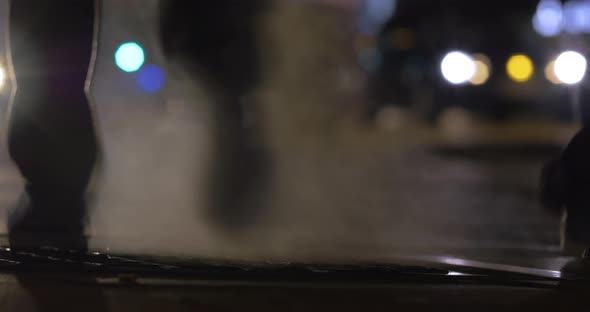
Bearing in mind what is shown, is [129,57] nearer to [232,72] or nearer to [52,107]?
[52,107]

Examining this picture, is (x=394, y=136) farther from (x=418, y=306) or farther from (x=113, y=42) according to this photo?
(x=418, y=306)

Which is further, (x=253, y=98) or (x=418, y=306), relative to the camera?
(x=253, y=98)

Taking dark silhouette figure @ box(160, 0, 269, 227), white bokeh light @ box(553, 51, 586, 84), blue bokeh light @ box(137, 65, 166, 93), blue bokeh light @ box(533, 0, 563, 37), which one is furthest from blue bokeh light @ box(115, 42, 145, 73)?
blue bokeh light @ box(533, 0, 563, 37)

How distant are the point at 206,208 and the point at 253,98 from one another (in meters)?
2.20

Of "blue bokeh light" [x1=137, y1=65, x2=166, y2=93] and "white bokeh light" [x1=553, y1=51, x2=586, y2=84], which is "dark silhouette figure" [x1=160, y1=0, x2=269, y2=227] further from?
"white bokeh light" [x1=553, y1=51, x2=586, y2=84]

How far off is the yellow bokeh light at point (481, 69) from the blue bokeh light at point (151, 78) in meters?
17.8

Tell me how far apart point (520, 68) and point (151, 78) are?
18863mm

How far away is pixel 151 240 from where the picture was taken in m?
5.16

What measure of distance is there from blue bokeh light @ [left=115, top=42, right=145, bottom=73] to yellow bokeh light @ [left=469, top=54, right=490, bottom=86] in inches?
752

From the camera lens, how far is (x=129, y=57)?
20.8 ft

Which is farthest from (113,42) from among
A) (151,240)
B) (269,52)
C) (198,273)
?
(269,52)

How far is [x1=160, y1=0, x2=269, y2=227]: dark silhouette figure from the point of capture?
750 centimetres

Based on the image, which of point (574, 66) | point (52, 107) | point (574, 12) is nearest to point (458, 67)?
point (574, 12)

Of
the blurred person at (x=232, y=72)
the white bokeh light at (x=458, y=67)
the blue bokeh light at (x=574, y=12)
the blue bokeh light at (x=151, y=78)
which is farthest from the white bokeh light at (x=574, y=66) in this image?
the white bokeh light at (x=458, y=67)
